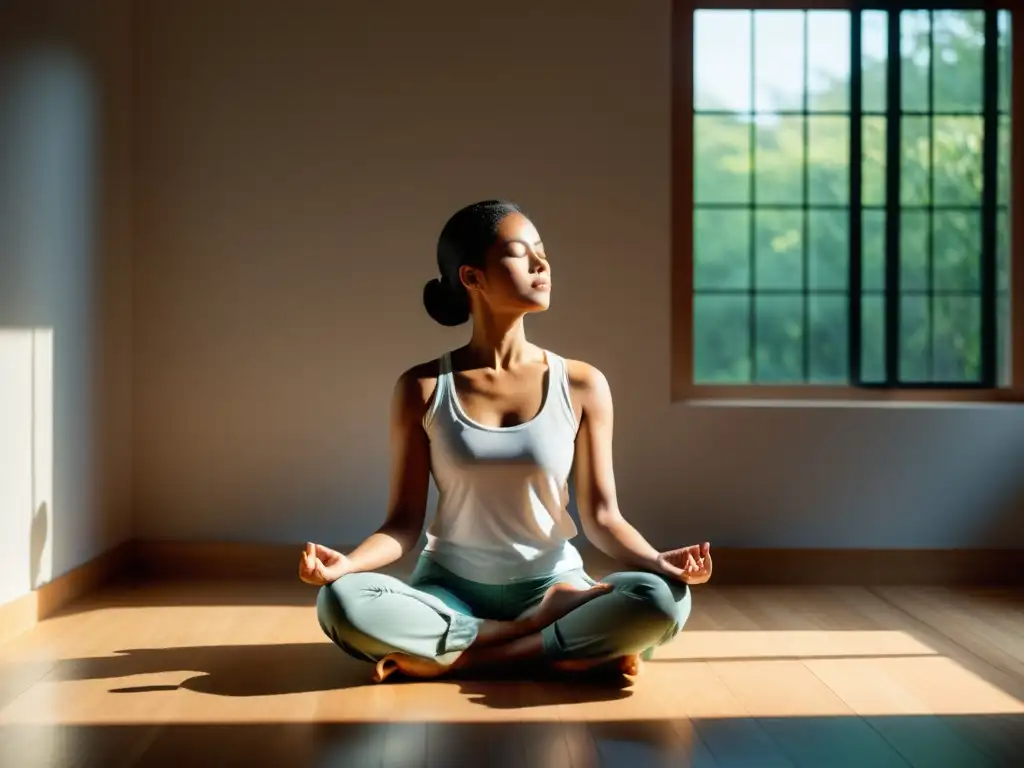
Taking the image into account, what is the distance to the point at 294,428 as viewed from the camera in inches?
158

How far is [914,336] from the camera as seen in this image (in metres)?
4.15

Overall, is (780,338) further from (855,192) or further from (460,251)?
(460,251)

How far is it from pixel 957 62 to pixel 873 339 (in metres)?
0.99

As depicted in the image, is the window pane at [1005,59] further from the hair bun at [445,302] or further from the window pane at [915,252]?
the hair bun at [445,302]

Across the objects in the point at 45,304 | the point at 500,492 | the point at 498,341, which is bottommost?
the point at 500,492

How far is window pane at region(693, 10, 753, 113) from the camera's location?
13.6ft

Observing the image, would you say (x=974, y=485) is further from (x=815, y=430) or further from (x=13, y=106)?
(x=13, y=106)

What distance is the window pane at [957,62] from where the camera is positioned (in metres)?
4.14

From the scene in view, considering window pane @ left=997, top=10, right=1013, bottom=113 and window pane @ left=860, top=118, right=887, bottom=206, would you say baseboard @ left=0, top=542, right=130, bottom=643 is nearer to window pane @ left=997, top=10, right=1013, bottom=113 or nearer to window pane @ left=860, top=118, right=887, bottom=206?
window pane @ left=860, top=118, right=887, bottom=206

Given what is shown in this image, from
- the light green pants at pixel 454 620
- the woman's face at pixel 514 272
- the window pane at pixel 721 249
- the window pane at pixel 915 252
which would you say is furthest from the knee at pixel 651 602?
the window pane at pixel 915 252

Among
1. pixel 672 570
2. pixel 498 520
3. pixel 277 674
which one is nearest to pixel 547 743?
pixel 672 570

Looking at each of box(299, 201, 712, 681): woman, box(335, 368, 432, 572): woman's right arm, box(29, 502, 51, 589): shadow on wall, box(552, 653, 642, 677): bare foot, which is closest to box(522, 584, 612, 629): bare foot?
box(299, 201, 712, 681): woman

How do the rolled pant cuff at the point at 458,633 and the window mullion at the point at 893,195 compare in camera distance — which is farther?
the window mullion at the point at 893,195

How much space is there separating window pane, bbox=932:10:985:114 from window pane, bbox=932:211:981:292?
368 millimetres
